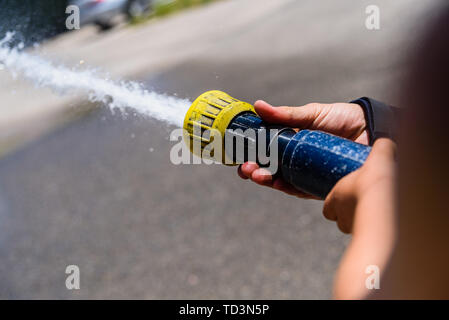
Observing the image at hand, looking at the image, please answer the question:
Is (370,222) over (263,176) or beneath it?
beneath

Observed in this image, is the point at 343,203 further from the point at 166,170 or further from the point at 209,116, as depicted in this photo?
the point at 166,170

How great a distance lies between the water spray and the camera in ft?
3.98

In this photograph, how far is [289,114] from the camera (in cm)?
169

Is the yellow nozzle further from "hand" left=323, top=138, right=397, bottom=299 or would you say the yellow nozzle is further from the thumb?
"hand" left=323, top=138, right=397, bottom=299

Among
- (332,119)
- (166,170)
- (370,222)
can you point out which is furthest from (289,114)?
(166,170)

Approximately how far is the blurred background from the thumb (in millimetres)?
355

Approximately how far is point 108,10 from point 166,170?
2797 mm

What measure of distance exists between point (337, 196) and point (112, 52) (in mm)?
4961

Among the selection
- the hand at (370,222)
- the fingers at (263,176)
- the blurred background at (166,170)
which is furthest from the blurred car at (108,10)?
the hand at (370,222)

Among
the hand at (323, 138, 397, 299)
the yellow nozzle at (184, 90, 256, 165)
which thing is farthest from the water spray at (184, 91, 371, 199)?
the hand at (323, 138, 397, 299)

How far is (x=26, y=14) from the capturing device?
7.13ft

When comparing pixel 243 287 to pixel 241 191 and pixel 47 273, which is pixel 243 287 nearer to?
pixel 241 191

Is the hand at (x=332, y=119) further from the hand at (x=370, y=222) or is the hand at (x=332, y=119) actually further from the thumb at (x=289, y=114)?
the hand at (x=370, y=222)

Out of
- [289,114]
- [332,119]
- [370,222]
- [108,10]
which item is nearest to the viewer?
[370,222]
